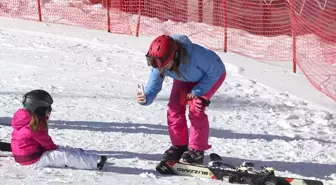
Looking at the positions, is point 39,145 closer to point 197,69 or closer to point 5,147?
point 5,147

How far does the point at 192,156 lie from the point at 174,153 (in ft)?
0.68

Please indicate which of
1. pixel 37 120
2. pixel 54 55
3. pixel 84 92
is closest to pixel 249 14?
pixel 54 55

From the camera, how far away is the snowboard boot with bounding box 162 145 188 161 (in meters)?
6.64

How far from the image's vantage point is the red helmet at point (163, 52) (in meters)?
6.14

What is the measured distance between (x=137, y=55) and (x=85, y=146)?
5.21 meters

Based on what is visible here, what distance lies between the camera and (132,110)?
900cm

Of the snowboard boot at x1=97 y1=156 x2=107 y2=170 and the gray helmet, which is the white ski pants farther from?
the gray helmet

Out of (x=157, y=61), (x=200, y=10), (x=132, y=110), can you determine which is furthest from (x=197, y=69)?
(x=200, y=10)

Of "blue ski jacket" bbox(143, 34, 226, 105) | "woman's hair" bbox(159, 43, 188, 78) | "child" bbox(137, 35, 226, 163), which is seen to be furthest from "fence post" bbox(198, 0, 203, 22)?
"woman's hair" bbox(159, 43, 188, 78)

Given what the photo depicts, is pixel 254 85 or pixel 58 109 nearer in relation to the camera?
pixel 58 109

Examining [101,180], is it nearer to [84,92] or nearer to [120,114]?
[120,114]

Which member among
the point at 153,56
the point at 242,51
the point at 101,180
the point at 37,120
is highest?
the point at 153,56

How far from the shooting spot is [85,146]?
7.23 m

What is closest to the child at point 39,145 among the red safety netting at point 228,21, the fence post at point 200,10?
the red safety netting at point 228,21
